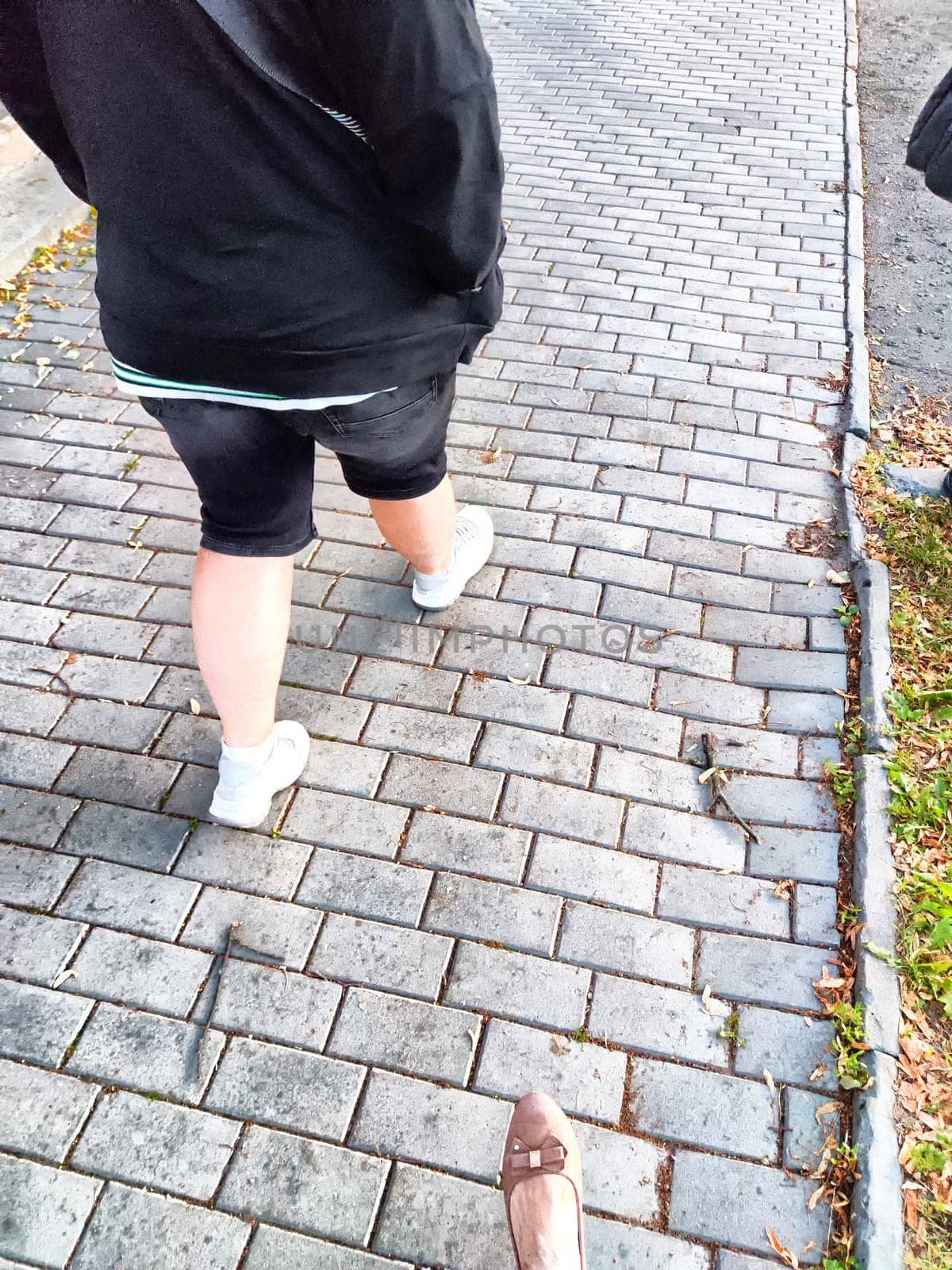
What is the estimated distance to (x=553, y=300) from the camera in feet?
14.4

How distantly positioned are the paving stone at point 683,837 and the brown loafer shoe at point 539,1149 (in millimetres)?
670

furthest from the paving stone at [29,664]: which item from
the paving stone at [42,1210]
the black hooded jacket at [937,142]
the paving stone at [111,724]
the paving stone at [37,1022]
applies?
the black hooded jacket at [937,142]

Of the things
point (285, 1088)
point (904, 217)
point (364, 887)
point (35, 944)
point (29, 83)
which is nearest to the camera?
point (29, 83)

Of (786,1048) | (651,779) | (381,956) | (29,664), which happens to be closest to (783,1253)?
(786,1048)

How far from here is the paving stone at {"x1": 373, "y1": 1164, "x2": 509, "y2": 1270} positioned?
1747mm

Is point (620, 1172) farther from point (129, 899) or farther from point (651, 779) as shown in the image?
point (129, 899)

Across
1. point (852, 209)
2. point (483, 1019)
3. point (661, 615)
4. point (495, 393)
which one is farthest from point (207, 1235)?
point (852, 209)

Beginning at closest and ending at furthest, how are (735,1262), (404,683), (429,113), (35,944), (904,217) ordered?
(429,113) → (735,1262) → (35,944) → (404,683) → (904,217)

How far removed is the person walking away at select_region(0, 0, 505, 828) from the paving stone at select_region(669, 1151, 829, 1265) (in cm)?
136

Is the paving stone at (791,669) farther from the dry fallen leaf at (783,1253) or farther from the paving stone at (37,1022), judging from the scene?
the paving stone at (37,1022)

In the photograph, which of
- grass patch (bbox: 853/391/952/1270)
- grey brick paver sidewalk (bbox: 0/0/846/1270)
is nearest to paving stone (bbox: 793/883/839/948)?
grey brick paver sidewalk (bbox: 0/0/846/1270)

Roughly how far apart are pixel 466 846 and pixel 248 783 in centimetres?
55

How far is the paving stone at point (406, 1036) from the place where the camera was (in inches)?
78.2

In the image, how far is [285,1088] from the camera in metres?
1.95
